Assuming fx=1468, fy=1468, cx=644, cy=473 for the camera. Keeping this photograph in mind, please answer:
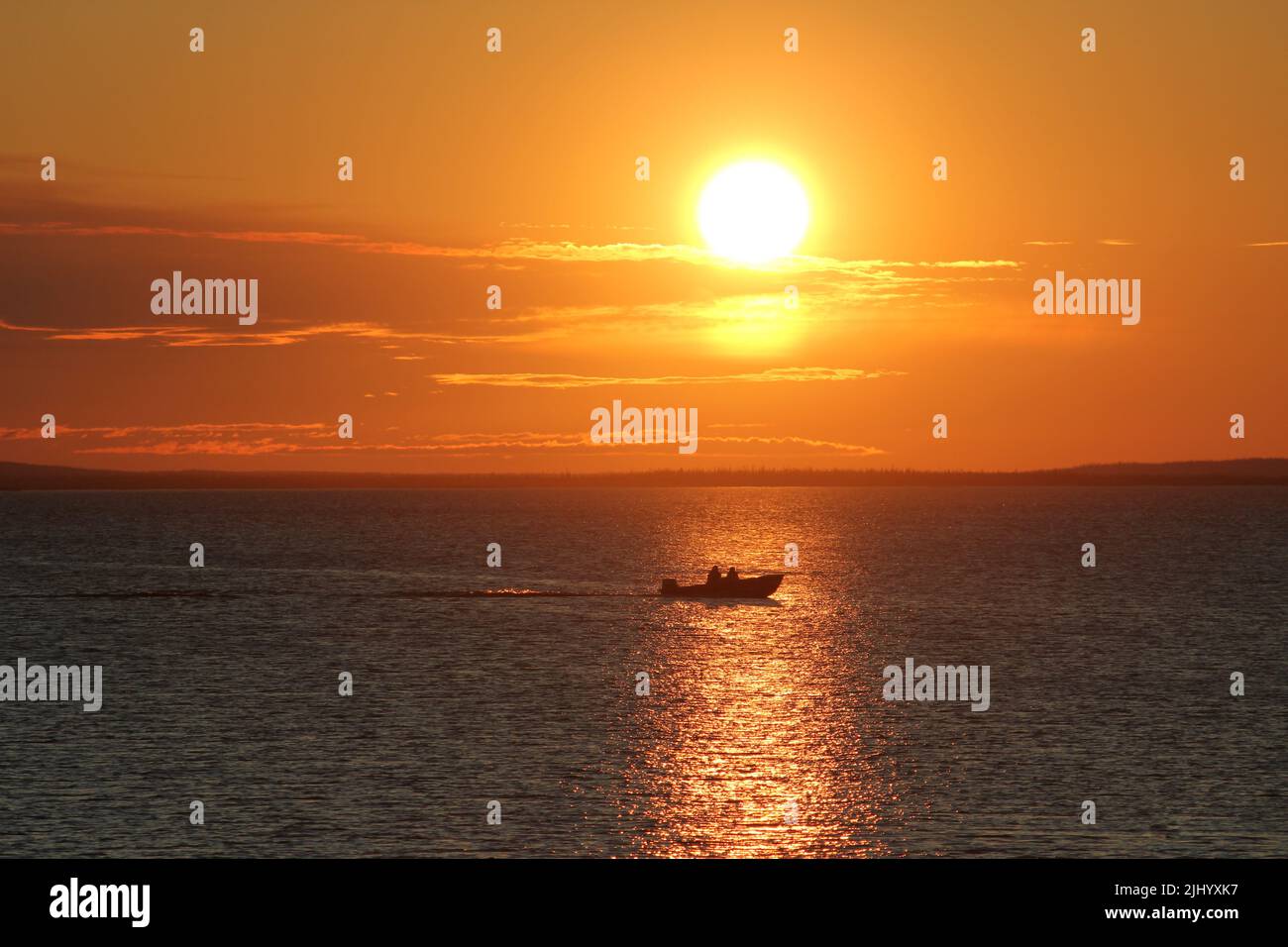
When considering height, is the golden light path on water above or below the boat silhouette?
below

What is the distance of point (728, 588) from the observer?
13238 cm

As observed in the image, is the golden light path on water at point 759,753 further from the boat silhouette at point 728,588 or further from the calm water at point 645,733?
the boat silhouette at point 728,588

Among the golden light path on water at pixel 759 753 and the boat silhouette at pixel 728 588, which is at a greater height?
the boat silhouette at pixel 728 588

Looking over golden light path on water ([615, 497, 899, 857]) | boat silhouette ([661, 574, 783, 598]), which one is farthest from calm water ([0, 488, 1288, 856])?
boat silhouette ([661, 574, 783, 598])

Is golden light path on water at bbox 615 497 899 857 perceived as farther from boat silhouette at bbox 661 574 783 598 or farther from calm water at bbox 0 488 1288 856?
boat silhouette at bbox 661 574 783 598

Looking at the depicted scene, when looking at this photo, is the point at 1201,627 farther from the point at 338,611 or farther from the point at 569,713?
the point at 338,611

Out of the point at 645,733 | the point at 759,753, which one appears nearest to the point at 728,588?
the point at 645,733

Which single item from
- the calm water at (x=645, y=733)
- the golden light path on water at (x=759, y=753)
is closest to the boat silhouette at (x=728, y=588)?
the calm water at (x=645, y=733)

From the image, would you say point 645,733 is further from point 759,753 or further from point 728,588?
point 728,588

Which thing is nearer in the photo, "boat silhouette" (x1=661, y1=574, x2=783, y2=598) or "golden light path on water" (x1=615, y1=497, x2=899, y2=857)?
"golden light path on water" (x1=615, y1=497, x2=899, y2=857)

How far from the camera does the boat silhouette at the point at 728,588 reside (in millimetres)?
130250

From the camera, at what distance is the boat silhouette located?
427 ft
